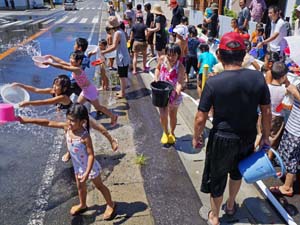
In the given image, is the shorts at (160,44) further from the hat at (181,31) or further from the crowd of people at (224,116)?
the crowd of people at (224,116)

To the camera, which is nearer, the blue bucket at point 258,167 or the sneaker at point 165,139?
the blue bucket at point 258,167

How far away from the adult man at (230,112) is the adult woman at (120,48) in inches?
154

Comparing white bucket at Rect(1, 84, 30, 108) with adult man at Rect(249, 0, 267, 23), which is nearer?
white bucket at Rect(1, 84, 30, 108)

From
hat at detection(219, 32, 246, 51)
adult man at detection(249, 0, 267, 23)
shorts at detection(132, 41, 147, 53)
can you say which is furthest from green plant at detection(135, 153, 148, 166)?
adult man at detection(249, 0, 267, 23)

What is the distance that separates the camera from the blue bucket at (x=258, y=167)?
2.72 meters

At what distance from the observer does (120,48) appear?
661cm

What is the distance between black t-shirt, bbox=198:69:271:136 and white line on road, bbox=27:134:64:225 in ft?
7.13

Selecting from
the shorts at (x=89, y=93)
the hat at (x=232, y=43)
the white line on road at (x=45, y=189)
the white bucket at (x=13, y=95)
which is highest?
the hat at (x=232, y=43)

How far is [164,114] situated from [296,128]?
191 centimetres

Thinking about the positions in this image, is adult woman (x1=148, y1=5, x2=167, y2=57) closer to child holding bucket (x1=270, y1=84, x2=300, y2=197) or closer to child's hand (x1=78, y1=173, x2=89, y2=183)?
child holding bucket (x1=270, y1=84, x2=300, y2=197)

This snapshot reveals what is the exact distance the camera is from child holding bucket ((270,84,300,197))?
136 inches

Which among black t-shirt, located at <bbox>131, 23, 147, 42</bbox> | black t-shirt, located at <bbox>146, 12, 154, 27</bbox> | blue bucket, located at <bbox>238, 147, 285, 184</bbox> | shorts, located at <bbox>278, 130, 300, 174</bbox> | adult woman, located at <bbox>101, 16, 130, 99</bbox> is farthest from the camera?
black t-shirt, located at <bbox>146, 12, 154, 27</bbox>

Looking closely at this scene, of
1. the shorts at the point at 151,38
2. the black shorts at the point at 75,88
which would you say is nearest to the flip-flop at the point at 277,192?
the black shorts at the point at 75,88

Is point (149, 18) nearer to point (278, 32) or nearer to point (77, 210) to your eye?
point (278, 32)
